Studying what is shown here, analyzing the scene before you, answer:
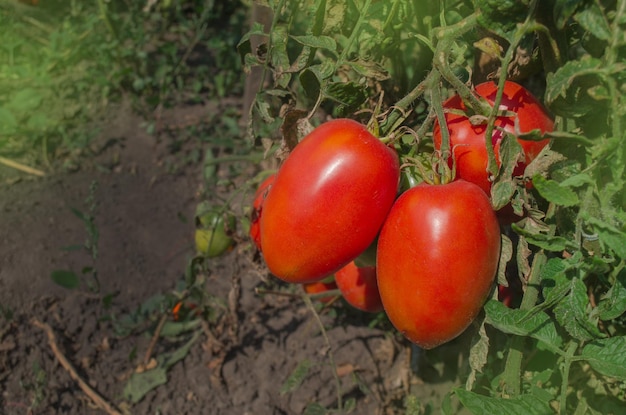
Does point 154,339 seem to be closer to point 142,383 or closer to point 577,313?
point 142,383

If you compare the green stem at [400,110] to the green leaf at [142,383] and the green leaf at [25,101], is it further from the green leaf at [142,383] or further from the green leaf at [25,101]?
the green leaf at [25,101]

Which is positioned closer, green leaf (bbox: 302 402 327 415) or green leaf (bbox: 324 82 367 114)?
green leaf (bbox: 324 82 367 114)

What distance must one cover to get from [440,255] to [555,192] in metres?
0.18

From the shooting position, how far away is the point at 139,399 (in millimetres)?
1672

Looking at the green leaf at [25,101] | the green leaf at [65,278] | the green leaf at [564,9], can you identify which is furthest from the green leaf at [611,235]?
the green leaf at [25,101]

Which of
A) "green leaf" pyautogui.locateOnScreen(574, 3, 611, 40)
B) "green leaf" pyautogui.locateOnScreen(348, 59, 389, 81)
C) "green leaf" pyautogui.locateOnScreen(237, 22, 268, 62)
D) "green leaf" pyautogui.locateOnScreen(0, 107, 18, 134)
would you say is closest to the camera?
"green leaf" pyautogui.locateOnScreen(574, 3, 611, 40)

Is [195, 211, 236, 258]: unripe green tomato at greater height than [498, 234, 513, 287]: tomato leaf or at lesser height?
lesser

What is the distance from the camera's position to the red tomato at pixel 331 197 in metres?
0.98

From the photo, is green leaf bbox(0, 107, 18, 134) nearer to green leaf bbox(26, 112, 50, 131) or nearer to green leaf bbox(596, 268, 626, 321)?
green leaf bbox(26, 112, 50, 131)

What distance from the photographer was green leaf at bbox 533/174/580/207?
32.4 inches

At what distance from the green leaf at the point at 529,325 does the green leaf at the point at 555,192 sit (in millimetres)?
184

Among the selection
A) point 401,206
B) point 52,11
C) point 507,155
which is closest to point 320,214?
point 401,206

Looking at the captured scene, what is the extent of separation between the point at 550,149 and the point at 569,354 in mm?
289

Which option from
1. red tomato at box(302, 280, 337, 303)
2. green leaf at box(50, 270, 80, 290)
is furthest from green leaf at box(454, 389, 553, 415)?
green leaf at box(50, 270, 80, 290)
